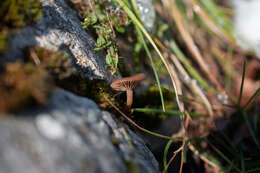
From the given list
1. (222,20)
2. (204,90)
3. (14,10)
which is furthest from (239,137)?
(14,10)

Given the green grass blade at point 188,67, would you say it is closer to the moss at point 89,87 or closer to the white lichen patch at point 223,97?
the white lichen patch at point 223,97

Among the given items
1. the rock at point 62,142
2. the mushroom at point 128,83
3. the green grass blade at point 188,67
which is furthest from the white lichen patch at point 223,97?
the rock at point 62,142

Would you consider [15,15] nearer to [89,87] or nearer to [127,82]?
[89,87]

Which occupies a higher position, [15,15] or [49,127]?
[15,15]

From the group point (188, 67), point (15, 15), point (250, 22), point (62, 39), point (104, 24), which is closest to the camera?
point (15, 15)

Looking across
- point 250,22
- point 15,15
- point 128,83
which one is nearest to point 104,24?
point 128,83
